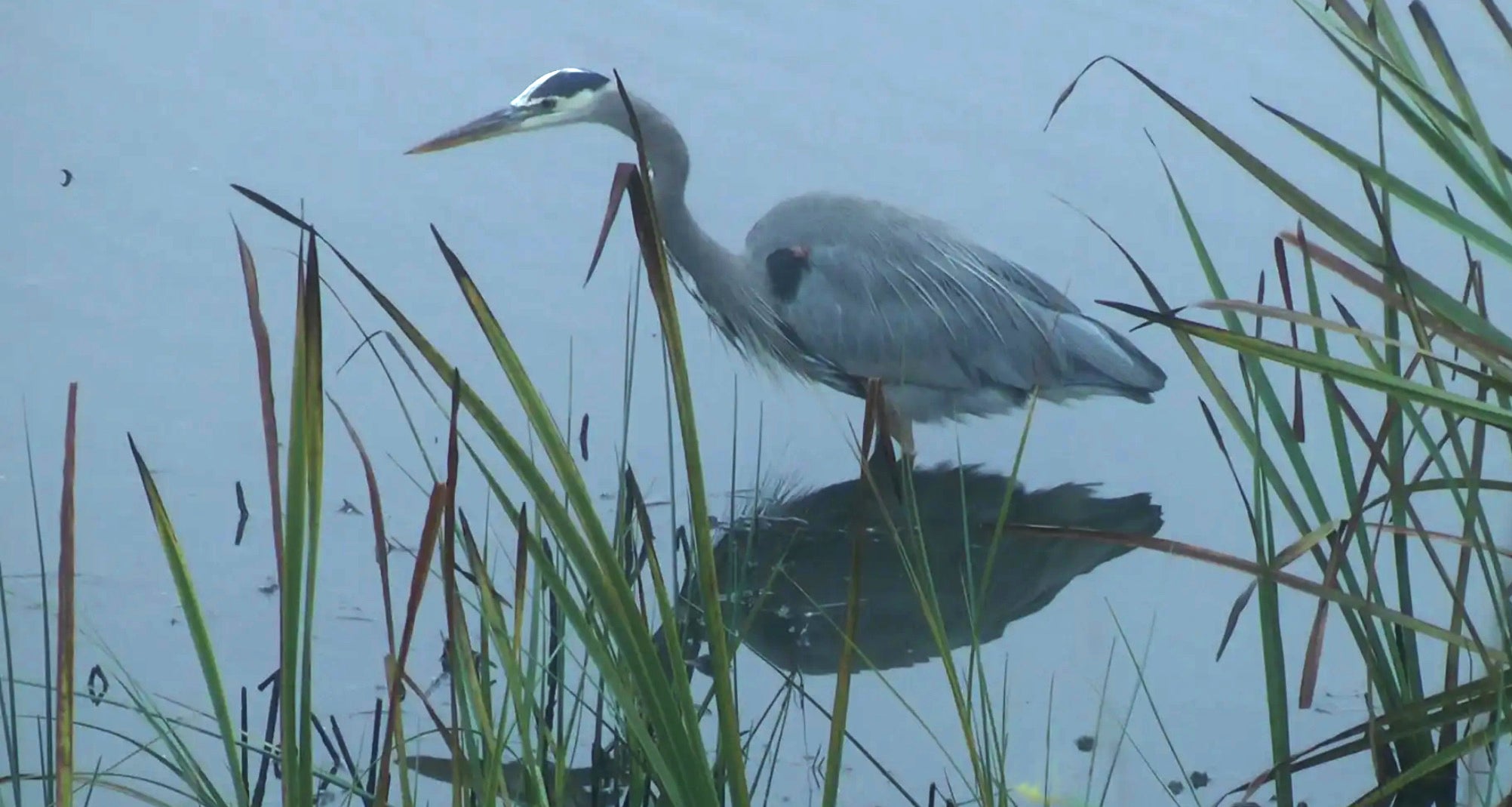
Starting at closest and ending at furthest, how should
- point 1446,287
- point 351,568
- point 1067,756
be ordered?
point 1067,756 < point 351,568 < point 1446,287

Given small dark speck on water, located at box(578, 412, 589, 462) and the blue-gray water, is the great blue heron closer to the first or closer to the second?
the blue-gray water

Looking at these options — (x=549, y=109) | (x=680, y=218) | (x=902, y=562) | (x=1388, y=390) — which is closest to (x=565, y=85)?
(x=549, y=109)

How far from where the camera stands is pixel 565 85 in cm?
228

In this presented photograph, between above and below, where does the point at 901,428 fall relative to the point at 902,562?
above

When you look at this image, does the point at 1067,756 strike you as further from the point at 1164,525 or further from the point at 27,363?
the point at 27,363

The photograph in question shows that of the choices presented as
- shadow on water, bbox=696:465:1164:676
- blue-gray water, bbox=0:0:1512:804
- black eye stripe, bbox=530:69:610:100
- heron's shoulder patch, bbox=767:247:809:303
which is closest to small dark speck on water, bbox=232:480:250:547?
blue-gray water, bbox=0:0:1512:804

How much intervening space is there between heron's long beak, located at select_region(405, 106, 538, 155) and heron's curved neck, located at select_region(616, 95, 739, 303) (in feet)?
0.49

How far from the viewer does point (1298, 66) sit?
8.59ft

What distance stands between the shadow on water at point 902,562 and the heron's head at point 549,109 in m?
0.65

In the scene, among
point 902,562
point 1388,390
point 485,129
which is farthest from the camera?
point 485,129

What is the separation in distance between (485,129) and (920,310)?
0.71 metres

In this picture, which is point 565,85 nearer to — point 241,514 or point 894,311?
point 894,311

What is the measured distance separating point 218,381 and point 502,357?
1.69 meters

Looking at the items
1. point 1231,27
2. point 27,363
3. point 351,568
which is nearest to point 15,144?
point 27,363
